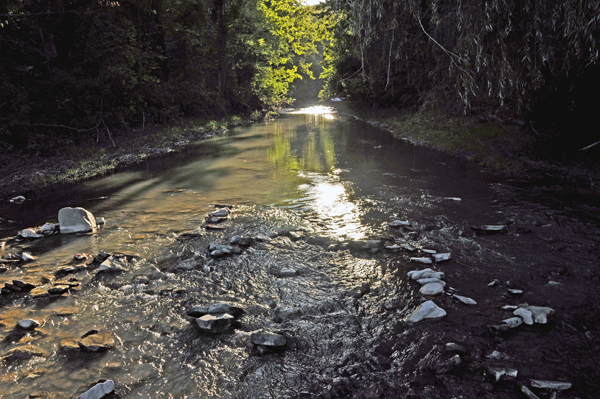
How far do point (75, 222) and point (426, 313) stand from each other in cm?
660

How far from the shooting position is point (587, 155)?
955 centimetres

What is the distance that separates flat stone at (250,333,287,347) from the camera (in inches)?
140

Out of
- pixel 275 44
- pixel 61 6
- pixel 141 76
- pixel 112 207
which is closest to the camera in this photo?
pixel 112 207

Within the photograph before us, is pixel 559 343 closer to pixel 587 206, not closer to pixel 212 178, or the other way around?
pixel 587 206

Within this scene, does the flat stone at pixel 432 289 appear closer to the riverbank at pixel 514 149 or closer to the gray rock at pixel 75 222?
the riverbank at pixel 514 149

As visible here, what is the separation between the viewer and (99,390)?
299 centimetres

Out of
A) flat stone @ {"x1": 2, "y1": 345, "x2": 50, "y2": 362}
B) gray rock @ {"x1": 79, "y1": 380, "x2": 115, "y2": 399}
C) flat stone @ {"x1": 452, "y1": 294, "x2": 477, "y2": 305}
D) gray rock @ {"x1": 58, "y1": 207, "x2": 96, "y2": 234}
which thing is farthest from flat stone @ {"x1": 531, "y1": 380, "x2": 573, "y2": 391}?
gray rock @ {"x1": 58, "y1": 207, "x2": 96, "y2": 234}

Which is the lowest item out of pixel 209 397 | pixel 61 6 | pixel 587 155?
pixel 209 397

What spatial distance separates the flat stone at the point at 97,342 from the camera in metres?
3.52

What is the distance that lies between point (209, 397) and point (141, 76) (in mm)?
20148

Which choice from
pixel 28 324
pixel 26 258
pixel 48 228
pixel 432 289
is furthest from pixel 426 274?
pixel 48 228

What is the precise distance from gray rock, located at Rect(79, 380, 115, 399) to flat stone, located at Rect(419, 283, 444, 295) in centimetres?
348

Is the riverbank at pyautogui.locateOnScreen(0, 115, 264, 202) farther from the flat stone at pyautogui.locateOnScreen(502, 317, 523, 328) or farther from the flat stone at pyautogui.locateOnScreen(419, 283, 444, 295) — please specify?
the flat stone at pyautogui.locateOnScreen(502, 317, 523, 328)

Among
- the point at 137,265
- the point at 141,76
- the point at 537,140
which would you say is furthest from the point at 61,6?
the point at 537,140
